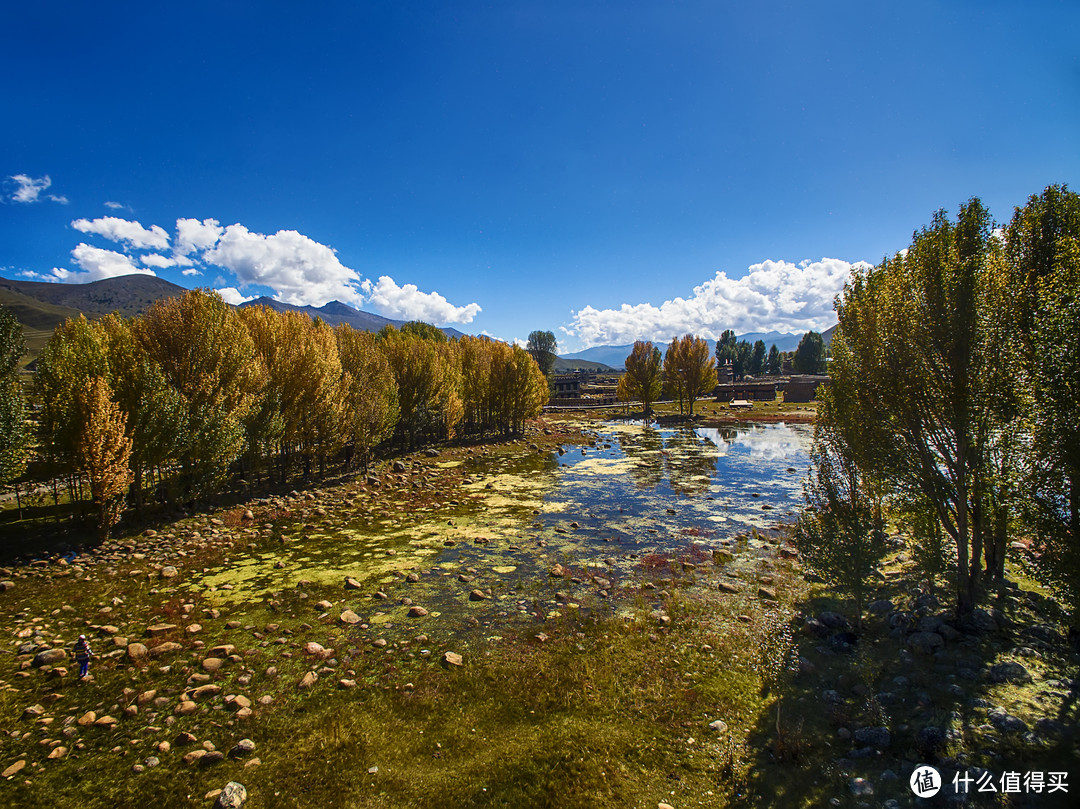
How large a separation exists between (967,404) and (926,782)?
966 centimetres

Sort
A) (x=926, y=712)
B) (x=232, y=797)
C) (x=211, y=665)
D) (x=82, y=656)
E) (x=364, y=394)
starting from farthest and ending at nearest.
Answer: (x=364, y=394)
(x=211, y=665)
(x=82, y=656)
(x=926, y=712)
(x=232, y=797)

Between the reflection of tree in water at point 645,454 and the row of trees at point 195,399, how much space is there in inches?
1034

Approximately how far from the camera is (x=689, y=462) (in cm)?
4531

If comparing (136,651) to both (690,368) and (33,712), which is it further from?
(690,368)

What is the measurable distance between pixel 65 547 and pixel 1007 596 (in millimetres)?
38711

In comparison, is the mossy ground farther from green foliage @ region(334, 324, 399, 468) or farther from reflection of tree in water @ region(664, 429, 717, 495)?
green foliage @ region(334, 324, 399, 468)

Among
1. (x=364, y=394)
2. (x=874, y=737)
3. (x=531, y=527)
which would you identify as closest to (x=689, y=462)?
(x=531, y=527)

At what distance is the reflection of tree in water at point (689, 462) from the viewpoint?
35.5m

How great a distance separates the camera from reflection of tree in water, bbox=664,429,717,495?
3553cm

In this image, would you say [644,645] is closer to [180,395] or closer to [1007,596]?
[1007,596]

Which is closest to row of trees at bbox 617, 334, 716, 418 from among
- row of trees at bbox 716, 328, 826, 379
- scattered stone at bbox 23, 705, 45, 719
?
row of trees at bbox 716, 328, 826, 379

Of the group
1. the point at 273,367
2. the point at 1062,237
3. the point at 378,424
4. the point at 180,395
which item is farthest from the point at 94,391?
the point at 1062,237

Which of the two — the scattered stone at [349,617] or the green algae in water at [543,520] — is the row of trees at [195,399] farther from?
the scattered stone at [349,617]
